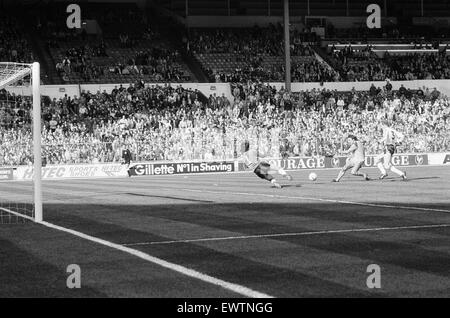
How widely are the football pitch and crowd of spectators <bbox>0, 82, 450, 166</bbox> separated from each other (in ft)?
78.0

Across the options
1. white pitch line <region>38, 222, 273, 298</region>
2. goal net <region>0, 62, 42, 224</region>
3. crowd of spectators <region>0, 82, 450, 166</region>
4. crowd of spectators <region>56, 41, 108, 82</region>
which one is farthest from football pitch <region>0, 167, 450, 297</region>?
crowd of spectators <region>56, 41, 108, 82</region>

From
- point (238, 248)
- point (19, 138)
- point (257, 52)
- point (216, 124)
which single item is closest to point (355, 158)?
point (19, 138)

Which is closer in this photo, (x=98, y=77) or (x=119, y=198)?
(x=119, y=198)

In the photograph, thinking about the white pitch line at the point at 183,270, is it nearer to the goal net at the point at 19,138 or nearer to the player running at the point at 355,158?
the goal net at the point at 19,138

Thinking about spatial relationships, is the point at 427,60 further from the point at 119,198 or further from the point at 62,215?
the point at 62,215

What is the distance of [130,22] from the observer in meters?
66.1

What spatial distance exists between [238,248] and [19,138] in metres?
27.5

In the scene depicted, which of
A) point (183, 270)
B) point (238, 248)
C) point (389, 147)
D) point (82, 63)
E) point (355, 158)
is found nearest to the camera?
point (183, 270)

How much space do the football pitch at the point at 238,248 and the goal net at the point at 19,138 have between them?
2.90 feet

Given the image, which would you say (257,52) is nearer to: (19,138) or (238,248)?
(19,138)

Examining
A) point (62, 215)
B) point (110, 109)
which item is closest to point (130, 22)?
point (110, 109)

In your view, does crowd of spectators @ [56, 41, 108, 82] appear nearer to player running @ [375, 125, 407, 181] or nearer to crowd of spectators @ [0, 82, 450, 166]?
crowd of spectators @ [0, 82, 450, 166]

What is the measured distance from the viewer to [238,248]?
40.4ft

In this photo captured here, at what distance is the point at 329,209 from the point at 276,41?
49316 millimetres
